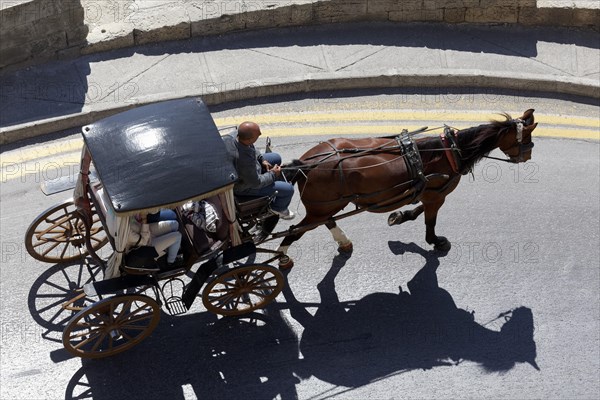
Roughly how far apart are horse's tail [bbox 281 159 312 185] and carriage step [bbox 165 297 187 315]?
65.6 inches

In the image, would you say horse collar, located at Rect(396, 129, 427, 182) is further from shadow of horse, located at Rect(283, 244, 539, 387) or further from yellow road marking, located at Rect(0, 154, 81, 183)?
yellow road marking, located at Rect(0, 154, 81, 183)

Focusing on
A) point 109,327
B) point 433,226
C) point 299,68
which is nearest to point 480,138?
point 433,226

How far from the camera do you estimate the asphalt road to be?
7.99 meters

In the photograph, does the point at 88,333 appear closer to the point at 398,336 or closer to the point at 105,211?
the point at 105,211

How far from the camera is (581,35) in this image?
40.9 feet

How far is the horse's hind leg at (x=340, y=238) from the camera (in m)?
8.86

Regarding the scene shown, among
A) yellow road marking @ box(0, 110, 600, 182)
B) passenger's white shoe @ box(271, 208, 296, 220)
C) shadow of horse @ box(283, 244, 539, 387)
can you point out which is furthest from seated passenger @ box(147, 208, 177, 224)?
yellow road marking @ box(0, 110, 600, 182)

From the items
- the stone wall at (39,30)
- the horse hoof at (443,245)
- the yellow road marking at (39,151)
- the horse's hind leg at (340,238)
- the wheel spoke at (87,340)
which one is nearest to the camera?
the wheel spoke at (87,340)

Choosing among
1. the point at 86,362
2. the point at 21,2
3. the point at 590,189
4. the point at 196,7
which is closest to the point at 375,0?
the point at 196,7

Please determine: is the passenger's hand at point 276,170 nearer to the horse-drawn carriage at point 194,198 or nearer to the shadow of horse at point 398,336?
the horse-drawn carriage at point 194,198

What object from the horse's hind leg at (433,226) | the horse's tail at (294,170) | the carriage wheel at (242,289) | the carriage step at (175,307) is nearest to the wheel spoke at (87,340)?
the carriage step at (175,307)

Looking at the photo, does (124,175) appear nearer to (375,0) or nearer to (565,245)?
(565,245)

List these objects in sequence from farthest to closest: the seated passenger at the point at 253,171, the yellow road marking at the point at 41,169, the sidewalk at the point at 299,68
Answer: the sidewalk at the point at 299,68 → the yellow road marking at the point at 41,169 → the seated passenger at the point at 253,171

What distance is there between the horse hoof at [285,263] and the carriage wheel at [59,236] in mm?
1956
